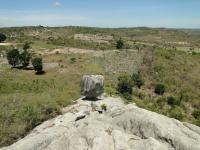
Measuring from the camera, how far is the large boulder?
112ft

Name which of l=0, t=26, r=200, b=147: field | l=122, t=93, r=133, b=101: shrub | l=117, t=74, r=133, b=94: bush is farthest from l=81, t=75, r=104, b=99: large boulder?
l=117, t=74, r=133, b=94: bush

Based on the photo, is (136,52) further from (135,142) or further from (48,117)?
(135,142)

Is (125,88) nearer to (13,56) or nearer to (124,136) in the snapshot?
(13,56)

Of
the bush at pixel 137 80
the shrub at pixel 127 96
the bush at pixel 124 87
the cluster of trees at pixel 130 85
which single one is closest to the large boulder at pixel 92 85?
the shrub at pixel 127 96

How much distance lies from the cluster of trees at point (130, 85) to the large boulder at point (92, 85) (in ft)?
35.0

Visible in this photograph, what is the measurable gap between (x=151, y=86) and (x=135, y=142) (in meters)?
39.3

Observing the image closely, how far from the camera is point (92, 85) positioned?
34.4m

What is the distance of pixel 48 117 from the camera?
107 ft

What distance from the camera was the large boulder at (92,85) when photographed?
34.0 meters

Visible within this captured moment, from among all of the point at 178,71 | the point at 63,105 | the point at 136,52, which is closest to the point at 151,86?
the point at 178,71

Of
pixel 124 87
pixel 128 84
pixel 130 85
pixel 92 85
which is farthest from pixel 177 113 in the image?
pixel 92 85

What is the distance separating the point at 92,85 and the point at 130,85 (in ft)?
53.1

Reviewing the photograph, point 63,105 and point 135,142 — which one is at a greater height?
point 135,142

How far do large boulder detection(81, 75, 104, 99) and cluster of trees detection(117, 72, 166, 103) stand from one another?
10655 millimetres
